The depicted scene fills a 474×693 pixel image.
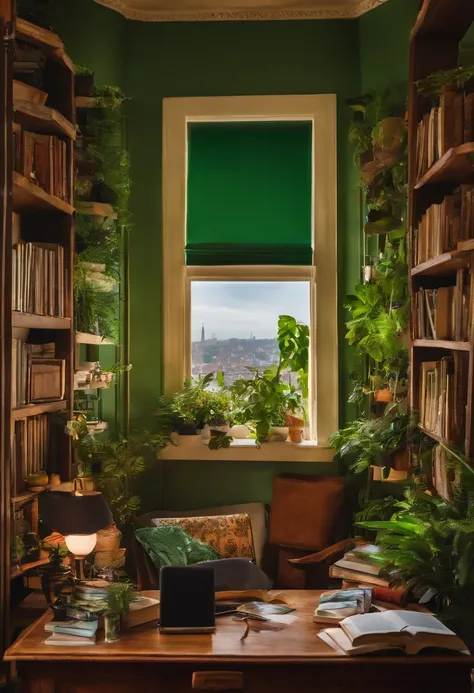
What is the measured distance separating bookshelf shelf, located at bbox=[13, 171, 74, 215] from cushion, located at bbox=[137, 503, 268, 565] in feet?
6.00

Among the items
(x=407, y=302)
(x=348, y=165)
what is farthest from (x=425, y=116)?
(x=348, y=165)

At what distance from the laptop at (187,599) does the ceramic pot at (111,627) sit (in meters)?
0.17

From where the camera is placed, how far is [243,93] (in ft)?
15.7

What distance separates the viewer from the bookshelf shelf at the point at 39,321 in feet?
10.6

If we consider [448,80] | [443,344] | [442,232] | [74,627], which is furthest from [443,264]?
[74,627]

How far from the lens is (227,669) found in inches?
105

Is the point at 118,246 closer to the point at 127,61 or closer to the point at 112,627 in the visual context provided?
the point at 127,61

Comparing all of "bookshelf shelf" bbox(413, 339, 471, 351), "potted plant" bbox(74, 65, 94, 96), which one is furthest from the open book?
"potted plant" bbox(74, 65, 94, 96)

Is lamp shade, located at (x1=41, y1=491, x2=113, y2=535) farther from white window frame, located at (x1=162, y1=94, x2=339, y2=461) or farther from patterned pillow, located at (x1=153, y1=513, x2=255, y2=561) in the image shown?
white window frame, located at (x1=162, y1=94, x2=339, y2=461)

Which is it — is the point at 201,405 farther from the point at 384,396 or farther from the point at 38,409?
the point at 38,409

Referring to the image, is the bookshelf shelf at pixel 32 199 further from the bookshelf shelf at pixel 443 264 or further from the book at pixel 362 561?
the book at pixel 362 561

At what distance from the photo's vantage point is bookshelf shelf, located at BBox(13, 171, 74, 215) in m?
3.22

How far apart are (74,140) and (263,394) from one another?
183 cm

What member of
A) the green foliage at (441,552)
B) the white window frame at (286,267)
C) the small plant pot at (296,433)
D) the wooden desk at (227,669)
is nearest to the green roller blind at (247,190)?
the white window frame at (286,267)
